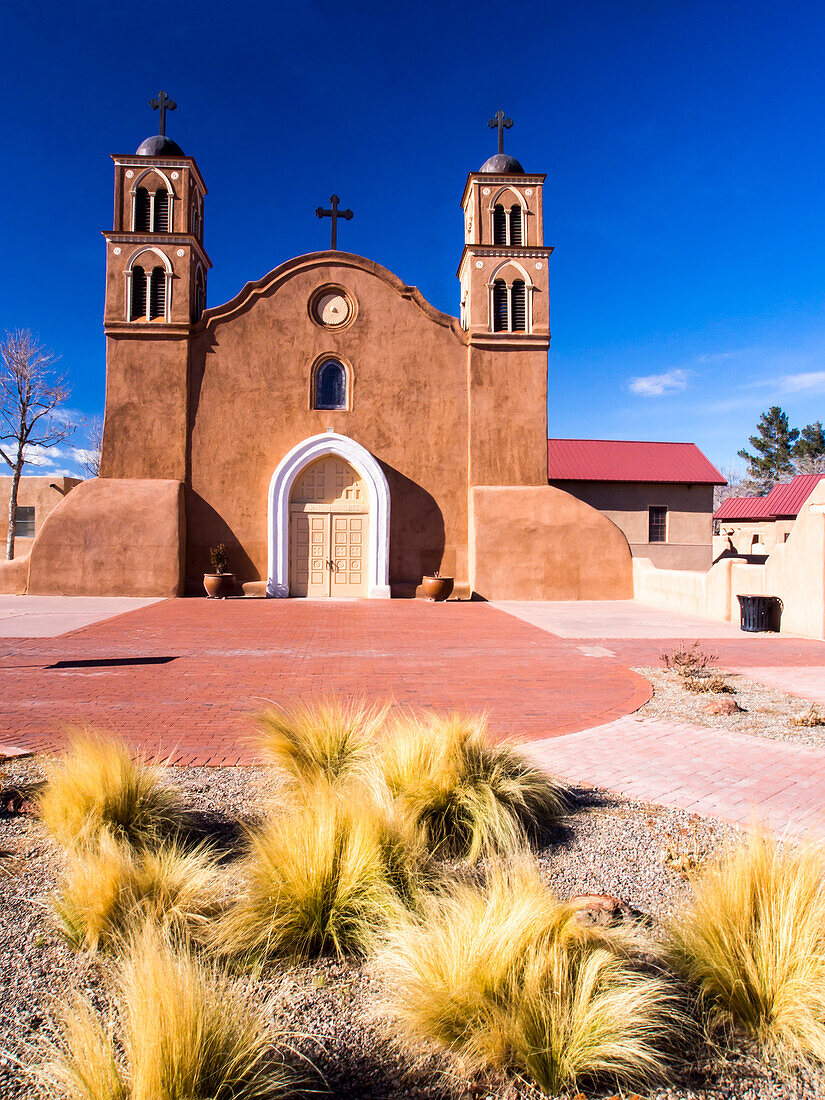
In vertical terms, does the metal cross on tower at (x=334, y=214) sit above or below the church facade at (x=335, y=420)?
above

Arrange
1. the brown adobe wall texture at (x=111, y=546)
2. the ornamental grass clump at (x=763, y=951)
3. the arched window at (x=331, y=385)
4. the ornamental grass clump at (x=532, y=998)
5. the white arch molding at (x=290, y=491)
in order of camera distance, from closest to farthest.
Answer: the ornamental grass clump at (x=532, y=998), the ornamental grass clump at (x=763, y=951), the brown adobe wall texture at (x=111, y=546), the white arch molding at (x=290, y=491), the arched window at (x=331, y=385)

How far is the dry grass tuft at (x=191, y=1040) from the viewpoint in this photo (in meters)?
1.85

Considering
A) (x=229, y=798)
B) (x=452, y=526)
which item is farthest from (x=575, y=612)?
(x=229, y=798)

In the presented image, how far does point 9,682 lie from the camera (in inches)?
313

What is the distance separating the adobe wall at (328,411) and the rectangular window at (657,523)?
46.0 ft

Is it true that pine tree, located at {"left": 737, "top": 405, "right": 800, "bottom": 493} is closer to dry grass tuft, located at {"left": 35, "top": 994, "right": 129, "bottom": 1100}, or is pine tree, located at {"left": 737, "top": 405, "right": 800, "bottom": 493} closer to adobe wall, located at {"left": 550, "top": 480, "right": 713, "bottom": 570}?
adobe wall, located at {"left": 550, "top": 480, "right": 713, "bottom": 570}

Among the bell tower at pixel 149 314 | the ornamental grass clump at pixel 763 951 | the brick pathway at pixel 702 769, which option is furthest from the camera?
the bell tower at pixel 149 314

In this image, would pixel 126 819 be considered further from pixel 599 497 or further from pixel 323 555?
pixel 599 497

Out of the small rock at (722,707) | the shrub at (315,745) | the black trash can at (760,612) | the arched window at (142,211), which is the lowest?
the small rock at (722,707)

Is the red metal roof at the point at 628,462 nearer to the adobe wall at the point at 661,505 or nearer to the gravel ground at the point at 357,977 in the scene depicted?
the adobe wall at the point at 661,505

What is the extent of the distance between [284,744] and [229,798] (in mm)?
476

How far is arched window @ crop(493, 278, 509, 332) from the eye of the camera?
70.7 ft

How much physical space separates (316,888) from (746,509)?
139 feet

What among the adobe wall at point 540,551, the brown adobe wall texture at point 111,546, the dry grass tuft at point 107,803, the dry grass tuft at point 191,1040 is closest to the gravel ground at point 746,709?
the dry grass tuft at point 107,803
